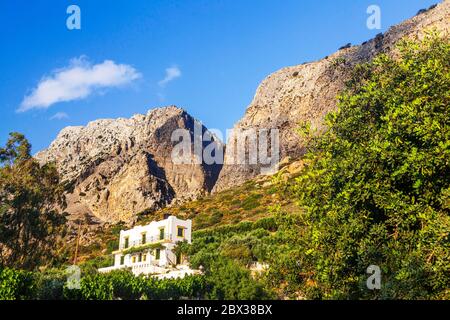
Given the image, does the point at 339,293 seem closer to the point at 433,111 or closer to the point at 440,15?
→ the point at 433,111

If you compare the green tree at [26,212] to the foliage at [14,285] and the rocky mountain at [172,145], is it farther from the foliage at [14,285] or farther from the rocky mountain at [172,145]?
the rocky mountain at [172,145]

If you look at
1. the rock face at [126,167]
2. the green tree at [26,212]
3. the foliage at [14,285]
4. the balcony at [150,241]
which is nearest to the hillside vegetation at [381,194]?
the foliage at [14,285]

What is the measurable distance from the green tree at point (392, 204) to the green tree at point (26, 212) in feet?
109

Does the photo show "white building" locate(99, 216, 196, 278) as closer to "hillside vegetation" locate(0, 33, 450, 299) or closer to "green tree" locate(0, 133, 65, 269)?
"green tree" locate(0, 133, 65, 269)

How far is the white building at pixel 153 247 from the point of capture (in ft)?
197

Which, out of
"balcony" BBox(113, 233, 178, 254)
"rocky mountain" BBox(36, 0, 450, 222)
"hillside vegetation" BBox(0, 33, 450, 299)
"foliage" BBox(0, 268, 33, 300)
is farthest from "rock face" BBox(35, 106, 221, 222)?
"hillside vegetation" BBox(0, 33, 450, 299)

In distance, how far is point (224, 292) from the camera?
131 feet

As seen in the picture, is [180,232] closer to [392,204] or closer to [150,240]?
[150,240]

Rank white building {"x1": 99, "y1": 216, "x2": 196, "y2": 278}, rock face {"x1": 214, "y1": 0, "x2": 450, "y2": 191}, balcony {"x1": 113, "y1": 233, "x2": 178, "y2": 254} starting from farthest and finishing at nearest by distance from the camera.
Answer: rock face {"x1": 214, "y1": 0, "x2": 450, "y2": 191} → balcony {"x1": 113, "y1": 233, "x2": 178, "y2": 254} → white building {"x1": 99, "y1": 216, "x2": 196, "y2": 278}

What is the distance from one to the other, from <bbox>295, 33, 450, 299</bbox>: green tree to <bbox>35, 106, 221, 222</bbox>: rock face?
120538 millimetres

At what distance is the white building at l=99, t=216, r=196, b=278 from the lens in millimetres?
60188

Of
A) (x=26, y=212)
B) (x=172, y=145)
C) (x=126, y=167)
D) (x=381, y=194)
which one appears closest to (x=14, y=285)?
(x=26, y=212)

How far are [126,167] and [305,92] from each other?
6235cm

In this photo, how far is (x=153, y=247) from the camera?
63031mm
